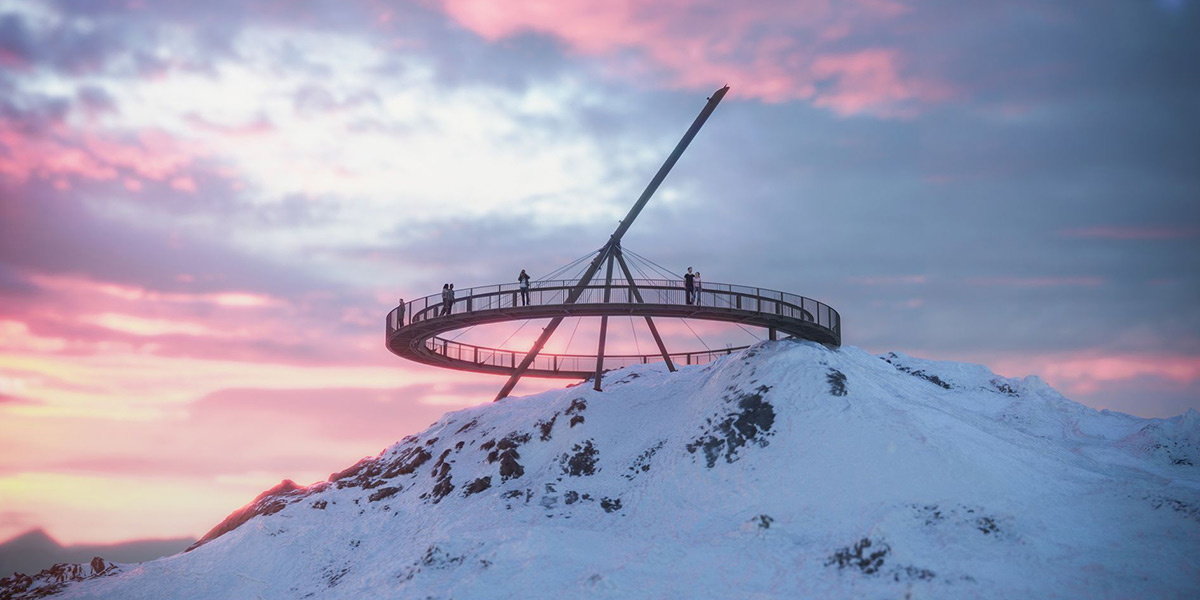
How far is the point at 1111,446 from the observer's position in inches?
1731

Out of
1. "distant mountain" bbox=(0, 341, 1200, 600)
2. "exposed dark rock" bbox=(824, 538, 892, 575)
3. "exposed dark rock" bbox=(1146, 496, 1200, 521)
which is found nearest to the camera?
"exposed dark rock" bbox=(824, 538, 892, 575)

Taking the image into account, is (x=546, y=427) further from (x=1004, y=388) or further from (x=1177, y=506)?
(x=1177, y=506)

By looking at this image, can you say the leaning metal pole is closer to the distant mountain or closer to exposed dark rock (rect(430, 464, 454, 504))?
the distant mountain

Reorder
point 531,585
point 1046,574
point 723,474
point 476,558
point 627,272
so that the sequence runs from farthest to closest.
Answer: point 627,272 < point 723,474 < point 476,558 < point 531,585 < point 1046,574

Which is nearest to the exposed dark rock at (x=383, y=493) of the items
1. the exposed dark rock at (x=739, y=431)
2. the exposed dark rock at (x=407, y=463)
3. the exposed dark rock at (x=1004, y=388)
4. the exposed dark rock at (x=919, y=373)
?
the exposed dark rock at (x=407, y=463)

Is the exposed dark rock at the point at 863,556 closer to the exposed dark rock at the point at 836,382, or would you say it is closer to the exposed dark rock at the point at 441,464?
the exposed dark rock at the point at 836,382

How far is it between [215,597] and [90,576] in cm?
841

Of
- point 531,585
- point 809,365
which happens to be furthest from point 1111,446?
point 531,585

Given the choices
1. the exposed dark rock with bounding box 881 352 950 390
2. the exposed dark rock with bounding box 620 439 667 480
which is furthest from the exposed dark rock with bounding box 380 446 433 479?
the exposed dark rock with bounding box 881 352 950 390

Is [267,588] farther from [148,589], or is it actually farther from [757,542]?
[757,542]

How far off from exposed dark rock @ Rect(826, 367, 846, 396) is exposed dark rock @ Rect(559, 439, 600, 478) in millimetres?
11044

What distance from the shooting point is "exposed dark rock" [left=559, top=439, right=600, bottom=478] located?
42.7 m

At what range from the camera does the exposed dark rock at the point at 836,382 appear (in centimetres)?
4203

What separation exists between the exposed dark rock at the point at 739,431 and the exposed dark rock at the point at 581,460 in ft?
15.2
